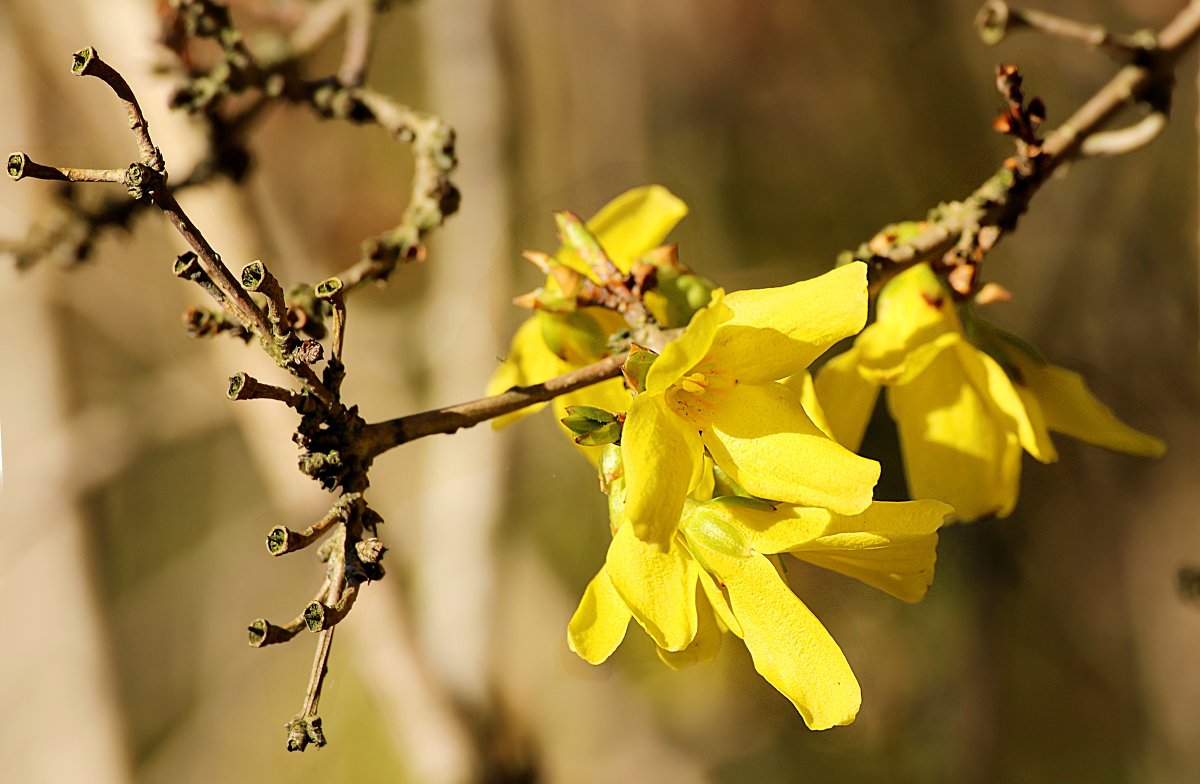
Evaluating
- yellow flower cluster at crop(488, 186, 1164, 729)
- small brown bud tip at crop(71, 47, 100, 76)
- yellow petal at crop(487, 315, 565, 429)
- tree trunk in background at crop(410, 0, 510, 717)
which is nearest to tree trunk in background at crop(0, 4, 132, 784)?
tree trunk in background at crop(410, 0, 510, 717)

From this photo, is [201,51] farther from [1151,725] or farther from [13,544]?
[1151,725]

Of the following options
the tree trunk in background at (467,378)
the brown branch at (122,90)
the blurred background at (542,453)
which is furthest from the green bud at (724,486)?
the tree trunk in background at (467,378)

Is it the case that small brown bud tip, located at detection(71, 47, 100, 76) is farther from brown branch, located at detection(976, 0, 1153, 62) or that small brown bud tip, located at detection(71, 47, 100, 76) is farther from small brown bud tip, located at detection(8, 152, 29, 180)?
brown branch, located at detection(976, 0, 1153, 62)

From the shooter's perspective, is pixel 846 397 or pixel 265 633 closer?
pixel 265 633

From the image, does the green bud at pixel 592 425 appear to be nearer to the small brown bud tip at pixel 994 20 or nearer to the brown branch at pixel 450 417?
the brown branch at pixel 450 417

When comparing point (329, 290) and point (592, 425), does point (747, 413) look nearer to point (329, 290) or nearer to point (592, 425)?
point (592, 425)

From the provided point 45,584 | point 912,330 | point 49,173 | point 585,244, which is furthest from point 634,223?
point 45,584
